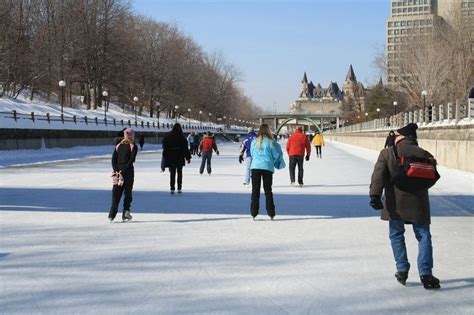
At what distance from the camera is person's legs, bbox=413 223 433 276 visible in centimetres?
561

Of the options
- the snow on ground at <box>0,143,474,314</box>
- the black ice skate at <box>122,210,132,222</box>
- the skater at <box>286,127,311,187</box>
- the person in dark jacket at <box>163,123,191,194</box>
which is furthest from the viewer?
the skater at <box>286,127,311,187</box>

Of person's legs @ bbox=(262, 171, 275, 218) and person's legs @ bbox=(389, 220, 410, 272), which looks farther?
person's legs @ bbox=(262, 171, 275, 218)

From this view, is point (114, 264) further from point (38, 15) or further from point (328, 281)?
point (38, 15)

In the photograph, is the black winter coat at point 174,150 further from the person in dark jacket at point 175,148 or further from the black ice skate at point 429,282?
the black ice skate at point 429,282

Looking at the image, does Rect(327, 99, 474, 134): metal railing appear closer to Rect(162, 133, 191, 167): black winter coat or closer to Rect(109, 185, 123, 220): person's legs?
Rect(162, 133, 191, 167): black winter coat

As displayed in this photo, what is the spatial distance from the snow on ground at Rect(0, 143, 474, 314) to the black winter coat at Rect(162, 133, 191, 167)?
1212mm

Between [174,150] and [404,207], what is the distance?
8.92 m

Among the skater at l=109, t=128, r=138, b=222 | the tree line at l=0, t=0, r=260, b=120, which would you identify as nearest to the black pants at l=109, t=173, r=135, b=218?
the skater at l=109, t=128, r=138, b=222

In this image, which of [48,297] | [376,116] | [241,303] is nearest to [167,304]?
[241,303]

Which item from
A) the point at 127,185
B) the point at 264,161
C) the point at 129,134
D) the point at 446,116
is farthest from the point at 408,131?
the point at 446,116

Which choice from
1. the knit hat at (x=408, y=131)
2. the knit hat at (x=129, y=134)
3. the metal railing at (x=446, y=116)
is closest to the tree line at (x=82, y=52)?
the metal railing at (x=446, y=116)

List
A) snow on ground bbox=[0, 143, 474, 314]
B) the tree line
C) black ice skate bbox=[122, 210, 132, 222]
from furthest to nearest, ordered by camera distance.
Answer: the tree line < black ice skate bbox=[122, 210, 132, 222] < snow on ground bbox=[0, 143, 474, 314]

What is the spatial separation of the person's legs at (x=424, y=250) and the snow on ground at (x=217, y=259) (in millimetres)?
198

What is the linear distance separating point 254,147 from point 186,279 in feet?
14.2
